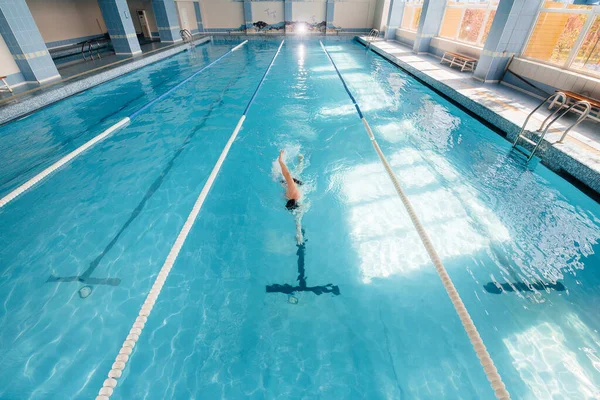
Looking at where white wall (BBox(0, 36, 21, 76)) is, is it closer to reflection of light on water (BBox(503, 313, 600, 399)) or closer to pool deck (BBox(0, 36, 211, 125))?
pool deck (BBox(0, 36, 211, 125))

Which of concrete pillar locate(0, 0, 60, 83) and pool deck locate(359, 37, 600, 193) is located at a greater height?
concrete pillar locate(0, 0, 60, 83)

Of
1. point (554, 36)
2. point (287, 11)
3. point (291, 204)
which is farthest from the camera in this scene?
point (287, 11)

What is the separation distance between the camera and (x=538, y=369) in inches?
97.4

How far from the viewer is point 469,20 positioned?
10.1m

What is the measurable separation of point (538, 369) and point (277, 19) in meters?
24.4

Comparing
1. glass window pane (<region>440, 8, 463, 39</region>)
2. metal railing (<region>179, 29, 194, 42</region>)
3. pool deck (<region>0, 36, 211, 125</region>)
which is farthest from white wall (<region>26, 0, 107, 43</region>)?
glass window pane (<region>440, 8, 463, 39</region>)

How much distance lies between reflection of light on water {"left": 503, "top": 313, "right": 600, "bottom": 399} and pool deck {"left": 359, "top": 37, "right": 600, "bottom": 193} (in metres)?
2.89

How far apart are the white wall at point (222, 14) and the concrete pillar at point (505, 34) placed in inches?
747

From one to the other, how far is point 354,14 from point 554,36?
17572mm

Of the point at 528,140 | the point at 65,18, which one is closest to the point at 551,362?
the point at 528,140

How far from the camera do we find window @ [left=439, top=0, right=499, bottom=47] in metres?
9.26

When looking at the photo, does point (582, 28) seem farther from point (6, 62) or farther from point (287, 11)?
point (287, 11)

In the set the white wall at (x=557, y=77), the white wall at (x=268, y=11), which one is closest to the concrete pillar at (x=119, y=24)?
the white wall at (x=268, y=11)

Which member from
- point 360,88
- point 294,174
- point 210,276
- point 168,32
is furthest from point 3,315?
point 168,32
